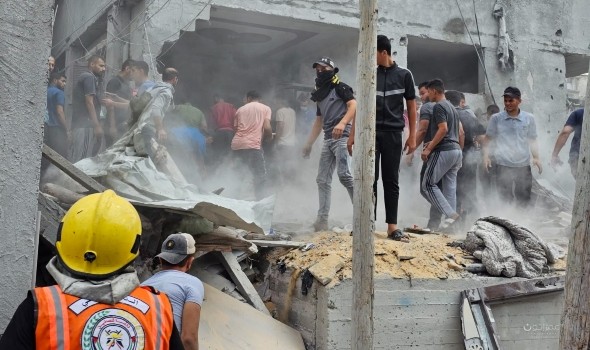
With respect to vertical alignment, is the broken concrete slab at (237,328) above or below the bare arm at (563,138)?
below

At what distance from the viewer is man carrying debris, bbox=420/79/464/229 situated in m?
7.68

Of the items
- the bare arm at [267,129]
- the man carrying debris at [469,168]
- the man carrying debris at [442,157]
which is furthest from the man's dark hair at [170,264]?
the man carrying debris at [469,168]

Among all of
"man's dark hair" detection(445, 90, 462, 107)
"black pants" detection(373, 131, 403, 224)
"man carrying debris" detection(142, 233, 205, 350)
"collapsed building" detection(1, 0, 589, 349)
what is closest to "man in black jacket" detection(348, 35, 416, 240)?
"black pants" detection(373, 131, 403, 224)

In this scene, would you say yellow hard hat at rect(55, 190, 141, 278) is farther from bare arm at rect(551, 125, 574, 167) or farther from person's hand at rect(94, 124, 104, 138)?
bare arm at rect(551, 125, 574, 167)

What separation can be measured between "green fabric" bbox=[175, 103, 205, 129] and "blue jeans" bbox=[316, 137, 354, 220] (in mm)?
2281

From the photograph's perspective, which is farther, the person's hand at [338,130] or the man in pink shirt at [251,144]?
the man in pink shirt at [251,144]

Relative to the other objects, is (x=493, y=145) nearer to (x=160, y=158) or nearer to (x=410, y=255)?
(x=410, y=255)

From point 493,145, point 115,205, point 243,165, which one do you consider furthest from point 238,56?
point 115,205

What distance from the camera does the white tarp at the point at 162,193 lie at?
5.49m

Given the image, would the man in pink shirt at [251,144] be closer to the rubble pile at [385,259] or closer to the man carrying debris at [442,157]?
the man carrying debris at [442,157]

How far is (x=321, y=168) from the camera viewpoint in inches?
290

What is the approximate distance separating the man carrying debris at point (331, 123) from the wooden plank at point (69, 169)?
251cm

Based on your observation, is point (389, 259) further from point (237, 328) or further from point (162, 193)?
point (162, 193)

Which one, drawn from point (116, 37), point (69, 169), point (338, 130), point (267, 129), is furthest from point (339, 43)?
point (69, 169)
